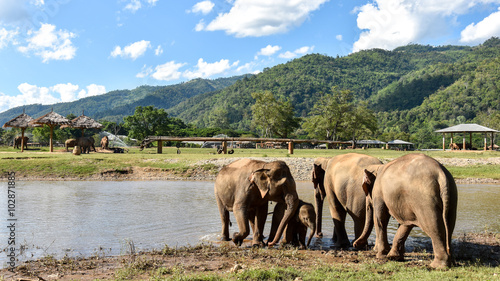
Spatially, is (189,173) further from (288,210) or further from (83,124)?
(83,124)

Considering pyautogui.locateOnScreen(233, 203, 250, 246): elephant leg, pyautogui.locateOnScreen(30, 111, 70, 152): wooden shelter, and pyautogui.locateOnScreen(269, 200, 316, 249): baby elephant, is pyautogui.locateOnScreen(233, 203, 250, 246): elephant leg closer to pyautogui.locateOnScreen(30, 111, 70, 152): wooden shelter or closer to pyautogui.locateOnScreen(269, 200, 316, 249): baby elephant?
pyautogui.locateOnScreen(269, 200, 316, 249): baby elephant

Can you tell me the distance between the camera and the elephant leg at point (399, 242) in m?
7.39

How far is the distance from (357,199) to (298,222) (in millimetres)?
1504

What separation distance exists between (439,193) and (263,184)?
3.54m

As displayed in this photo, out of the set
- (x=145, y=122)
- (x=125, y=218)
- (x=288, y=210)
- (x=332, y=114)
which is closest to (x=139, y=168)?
(x=125, y=218)

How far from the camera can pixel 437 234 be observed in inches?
262

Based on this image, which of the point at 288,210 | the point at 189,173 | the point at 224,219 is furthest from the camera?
the point at 189,173

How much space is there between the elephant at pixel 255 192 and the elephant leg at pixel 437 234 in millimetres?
2630

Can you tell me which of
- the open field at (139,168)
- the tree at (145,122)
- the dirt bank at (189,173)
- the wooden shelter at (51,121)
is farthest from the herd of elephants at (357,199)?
the tree at (145,122)

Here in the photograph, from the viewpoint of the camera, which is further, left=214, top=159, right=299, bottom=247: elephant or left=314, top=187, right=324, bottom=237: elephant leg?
left=314, top=187, right=324, bottom=237: elephant leg

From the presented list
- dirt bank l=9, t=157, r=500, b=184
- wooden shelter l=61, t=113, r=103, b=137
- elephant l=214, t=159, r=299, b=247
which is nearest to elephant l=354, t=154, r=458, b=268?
elephant l=214, t=159, r=299, b=247

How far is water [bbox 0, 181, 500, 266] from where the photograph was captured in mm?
9805

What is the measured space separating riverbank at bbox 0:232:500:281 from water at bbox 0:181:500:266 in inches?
43.7

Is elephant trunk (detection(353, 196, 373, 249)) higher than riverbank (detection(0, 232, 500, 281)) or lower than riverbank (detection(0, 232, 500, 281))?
higher
